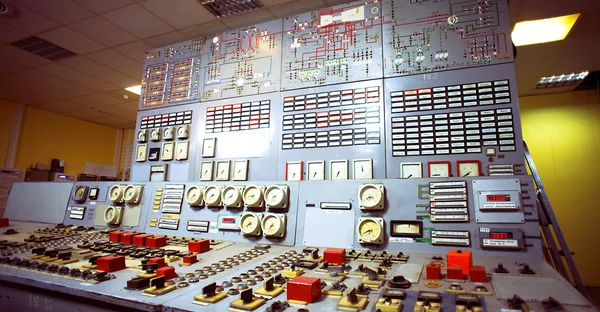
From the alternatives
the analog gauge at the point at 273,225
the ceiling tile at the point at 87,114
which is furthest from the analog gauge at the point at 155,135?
the ceiling tile at the point at 87,114

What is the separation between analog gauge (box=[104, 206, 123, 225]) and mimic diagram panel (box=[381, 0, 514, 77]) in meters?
2.39

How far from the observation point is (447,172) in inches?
86.7

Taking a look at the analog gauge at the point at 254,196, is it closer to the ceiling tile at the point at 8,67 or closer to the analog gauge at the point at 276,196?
the analog gauge at the point at 276,196

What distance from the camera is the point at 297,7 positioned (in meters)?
3.09

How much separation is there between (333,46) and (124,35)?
251 centimetres

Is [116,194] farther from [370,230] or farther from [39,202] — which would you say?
[370,230]

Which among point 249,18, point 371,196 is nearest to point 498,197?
point 371,196

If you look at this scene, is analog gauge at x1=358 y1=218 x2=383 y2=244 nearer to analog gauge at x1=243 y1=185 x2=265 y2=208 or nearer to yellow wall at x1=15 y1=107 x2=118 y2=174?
analog gauge at x1=243 y1=185 x2=265 y2=208

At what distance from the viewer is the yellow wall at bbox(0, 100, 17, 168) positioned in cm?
579

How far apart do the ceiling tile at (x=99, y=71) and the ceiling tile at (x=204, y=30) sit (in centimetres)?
178

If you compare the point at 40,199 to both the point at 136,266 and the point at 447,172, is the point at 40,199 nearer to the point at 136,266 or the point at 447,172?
the point at 136,266

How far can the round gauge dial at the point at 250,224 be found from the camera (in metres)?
1.96

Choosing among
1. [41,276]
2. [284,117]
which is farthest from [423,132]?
[41,276]

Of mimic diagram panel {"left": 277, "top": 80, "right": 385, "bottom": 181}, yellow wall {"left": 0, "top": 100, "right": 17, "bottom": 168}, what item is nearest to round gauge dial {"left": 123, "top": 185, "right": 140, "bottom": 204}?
mimic diagram panel {"left": 277, "top": 80, "right": 385, "bottom": 181}
